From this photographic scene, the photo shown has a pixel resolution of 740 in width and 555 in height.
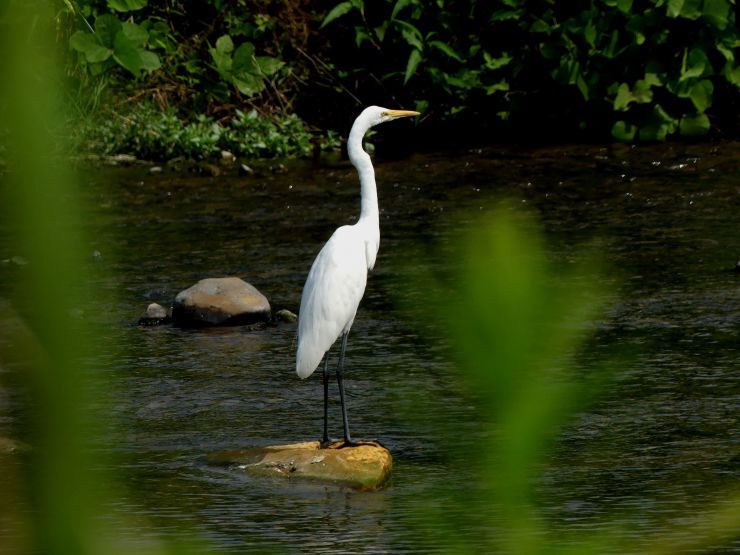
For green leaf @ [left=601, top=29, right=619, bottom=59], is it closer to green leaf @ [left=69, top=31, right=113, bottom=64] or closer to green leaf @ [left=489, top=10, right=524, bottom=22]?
green leaf @ [left=489, top=10, right=524, bottom=22]

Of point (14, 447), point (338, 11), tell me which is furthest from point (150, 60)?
point (14, 447)

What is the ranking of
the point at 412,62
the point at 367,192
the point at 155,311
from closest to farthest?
the point at 367,192 < the point at 155,311 < the point at 412,62

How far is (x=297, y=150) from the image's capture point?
1199 centimetres

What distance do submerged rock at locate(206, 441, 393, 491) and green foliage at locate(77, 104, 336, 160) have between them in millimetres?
7165

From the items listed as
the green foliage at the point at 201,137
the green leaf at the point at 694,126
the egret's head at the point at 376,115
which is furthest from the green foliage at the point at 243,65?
the egret's head at the point at 376,115

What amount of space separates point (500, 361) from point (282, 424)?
4.65 m

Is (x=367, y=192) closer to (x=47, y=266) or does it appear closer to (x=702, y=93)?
(x=47, y=266)

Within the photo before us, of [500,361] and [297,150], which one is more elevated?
[500,361]

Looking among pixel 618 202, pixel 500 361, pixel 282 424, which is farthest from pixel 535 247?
pixel 618 202

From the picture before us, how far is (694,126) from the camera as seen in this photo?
457 inches

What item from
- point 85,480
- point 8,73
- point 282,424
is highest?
point 8,73

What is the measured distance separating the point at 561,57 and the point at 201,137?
3.10 meters

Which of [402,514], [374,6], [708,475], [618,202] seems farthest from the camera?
[374,6]

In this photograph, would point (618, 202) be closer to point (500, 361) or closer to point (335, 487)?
point (335, 487)
